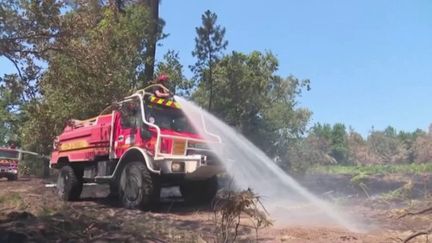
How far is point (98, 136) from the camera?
1298cm

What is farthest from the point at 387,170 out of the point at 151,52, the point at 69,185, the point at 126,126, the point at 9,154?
the point at 126,126

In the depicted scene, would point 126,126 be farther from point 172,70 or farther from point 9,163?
point 9,163

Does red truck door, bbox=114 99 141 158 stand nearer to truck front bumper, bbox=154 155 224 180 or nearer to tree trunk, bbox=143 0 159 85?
truck front bumper, bbox=154 155 224 180

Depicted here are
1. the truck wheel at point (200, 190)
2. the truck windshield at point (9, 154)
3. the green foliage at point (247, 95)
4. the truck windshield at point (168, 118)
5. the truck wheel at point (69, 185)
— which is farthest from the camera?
the truck windshield at point (9, 154)

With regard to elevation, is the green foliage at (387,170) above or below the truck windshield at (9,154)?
above

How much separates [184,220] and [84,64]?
12.0 feet

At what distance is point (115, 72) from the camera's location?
40.9 feet

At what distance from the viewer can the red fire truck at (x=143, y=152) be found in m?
11.2

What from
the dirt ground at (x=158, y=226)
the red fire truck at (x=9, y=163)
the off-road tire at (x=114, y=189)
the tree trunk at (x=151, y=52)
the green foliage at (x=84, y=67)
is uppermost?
the tree trunk at (x=151, y=52)

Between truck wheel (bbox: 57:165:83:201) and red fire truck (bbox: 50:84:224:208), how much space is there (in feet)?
0.09

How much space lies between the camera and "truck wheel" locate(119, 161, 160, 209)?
1116 cm

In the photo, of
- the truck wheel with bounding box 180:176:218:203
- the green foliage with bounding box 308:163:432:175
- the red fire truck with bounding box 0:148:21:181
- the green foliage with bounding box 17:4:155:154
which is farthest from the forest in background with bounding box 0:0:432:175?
the red fire truck with bounding box 0:148:21:181

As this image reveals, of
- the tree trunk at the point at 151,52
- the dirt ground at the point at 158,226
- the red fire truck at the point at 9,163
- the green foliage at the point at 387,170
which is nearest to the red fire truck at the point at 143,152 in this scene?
the dirt ground at the point at 158,226

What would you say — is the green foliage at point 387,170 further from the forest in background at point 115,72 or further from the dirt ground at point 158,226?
the dirt ground at point 158,226
